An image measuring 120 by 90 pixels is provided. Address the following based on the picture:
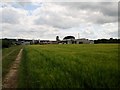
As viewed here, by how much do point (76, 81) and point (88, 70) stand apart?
158 cm

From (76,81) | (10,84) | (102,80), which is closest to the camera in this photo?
(102,80)

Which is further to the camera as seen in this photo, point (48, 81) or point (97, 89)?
point (48, 81)

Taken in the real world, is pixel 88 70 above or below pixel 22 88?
above

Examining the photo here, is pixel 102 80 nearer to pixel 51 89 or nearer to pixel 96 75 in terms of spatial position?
pixel 96 75

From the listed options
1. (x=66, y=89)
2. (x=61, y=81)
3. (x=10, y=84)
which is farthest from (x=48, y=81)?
(x=10, y=84)

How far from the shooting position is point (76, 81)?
1149cm

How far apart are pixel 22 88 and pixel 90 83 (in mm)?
3797

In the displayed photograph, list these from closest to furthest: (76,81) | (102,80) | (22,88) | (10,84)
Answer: (102,80) → (76,81) → (22,88) → (10,84)

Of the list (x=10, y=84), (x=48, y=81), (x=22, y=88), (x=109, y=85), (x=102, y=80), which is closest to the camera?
(x=109, y=85)

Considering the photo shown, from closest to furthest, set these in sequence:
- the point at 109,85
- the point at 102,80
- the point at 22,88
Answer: the point at 109,85, the point at 102,80, the point at 22,88

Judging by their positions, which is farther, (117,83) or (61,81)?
(61,81)

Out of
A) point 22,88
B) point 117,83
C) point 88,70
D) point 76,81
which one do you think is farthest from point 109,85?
point 22,88

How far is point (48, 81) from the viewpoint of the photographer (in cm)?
1227

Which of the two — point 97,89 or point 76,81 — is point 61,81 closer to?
point 76,81
